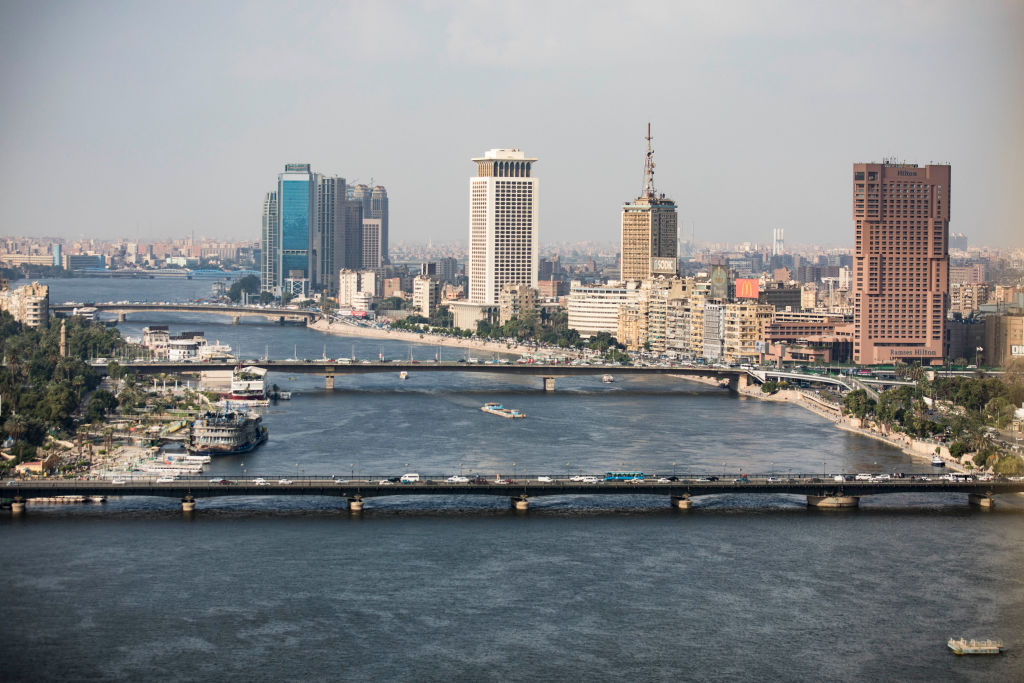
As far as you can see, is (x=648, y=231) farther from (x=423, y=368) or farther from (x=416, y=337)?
(x=423, y=368)

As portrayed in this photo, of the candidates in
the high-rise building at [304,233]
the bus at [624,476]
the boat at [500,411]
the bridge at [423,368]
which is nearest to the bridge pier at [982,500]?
the bus at [624,476]

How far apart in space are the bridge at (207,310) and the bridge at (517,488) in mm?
40809

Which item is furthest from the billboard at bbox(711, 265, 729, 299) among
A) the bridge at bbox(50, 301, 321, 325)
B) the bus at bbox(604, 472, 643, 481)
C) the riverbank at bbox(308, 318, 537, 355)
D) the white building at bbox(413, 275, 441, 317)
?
the bus at bbox(604, 472, 643, 481)

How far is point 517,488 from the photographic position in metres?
19.3

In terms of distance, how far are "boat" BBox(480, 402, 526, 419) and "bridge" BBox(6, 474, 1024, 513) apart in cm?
912

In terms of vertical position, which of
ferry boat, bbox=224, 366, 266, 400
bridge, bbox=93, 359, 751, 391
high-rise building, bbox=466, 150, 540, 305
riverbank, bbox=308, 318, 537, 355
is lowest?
ferry boat, bbox=224, 366, 266, 400

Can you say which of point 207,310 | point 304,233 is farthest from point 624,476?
point 304,233

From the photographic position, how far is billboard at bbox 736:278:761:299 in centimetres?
4691

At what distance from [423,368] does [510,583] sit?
22572mm

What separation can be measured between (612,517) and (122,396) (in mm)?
14405

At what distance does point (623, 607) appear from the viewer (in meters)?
14.7

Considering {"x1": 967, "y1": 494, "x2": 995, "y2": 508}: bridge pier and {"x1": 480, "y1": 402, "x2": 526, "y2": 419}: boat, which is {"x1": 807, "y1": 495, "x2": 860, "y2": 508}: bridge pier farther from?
{"x1": 480, "y1": 402, "x2": 526, "y2": 419}: boat

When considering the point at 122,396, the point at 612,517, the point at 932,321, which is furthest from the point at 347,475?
the point at 932,321

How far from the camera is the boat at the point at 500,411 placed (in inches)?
1160
